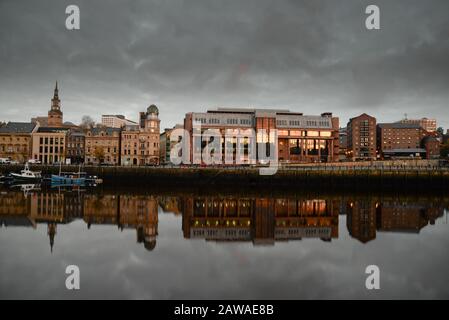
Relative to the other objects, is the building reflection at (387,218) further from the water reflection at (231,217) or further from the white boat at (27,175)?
the white boat at (27,175)

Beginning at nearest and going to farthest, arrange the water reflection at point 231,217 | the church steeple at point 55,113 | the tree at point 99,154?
the water reflection at point 231,217, the tree at point 99,154, the church steeple at point 55,113

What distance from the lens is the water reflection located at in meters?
26.7

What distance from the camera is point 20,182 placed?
7819 cm

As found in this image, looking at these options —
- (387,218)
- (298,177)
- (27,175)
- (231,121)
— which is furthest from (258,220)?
(231,121)

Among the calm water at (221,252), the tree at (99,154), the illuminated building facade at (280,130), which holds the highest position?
the illuminated building facade at (280,130)

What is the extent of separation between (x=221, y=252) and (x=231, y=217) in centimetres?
1390

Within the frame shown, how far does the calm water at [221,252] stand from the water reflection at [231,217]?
0.20m

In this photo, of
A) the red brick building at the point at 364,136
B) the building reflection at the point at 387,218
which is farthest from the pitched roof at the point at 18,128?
the red brick building at the point at 364,136

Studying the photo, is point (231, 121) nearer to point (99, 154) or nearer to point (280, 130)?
point (280, 130)

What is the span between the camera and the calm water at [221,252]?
15031mm
